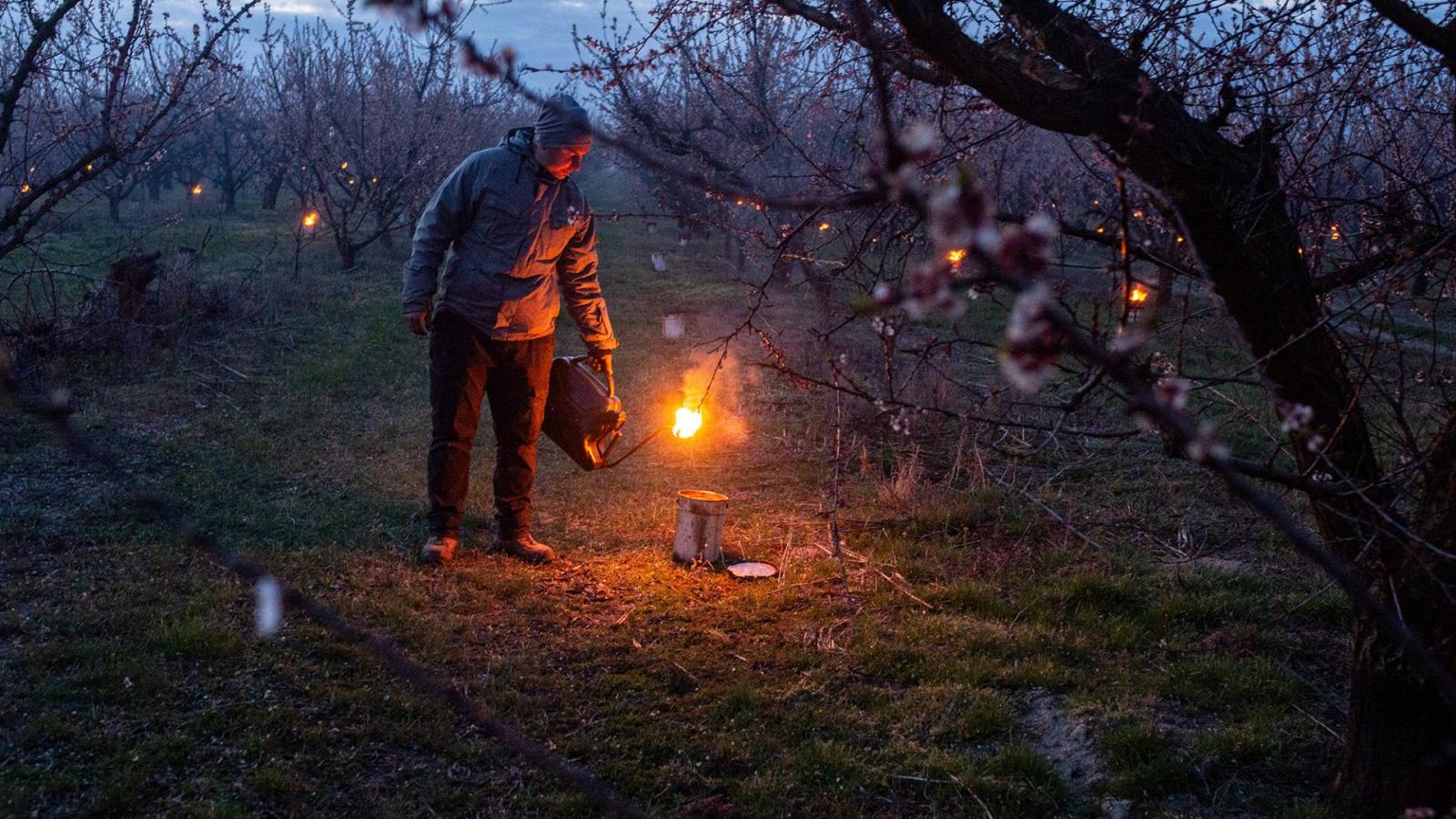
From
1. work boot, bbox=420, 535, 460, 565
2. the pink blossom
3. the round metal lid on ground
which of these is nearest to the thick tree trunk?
the pink blossom

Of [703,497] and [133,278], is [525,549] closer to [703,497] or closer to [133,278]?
[703,497]

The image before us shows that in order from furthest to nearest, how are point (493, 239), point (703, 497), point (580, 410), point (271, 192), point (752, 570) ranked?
point (271, 192)
point (580, 410)
point (703, 497)
point (752, 570)
point (493, 239)

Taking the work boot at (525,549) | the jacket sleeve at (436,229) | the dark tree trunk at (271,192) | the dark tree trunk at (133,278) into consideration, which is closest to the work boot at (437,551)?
the work boot at (525,549)

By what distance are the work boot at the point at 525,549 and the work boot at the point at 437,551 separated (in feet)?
1.01

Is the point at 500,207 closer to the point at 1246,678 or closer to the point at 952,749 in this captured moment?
the point at 952,749

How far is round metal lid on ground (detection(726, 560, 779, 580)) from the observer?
17.2 feet

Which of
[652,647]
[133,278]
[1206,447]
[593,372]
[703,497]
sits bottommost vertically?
[652,647]

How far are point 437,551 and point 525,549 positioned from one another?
439mm

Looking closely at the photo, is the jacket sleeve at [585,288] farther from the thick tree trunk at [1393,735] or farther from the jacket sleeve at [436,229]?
the thick tree trunk at [1393,735]

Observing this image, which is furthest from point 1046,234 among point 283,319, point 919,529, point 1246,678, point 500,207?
point 283,319

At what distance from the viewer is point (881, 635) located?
4.46 meters

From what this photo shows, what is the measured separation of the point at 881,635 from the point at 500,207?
2.58 m

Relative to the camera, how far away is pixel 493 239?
200 inches

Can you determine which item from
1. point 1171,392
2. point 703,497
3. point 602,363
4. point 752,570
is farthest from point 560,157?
point 1171,392
